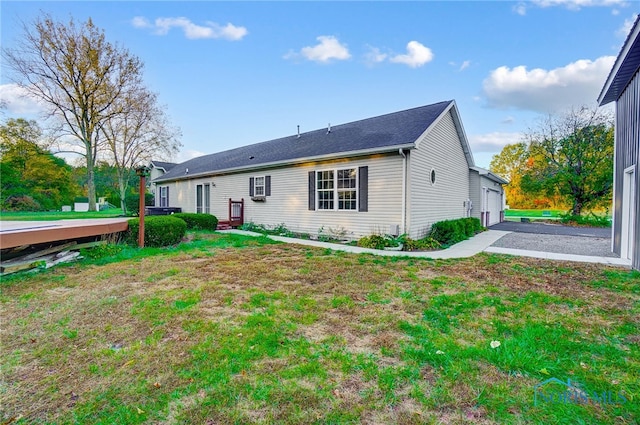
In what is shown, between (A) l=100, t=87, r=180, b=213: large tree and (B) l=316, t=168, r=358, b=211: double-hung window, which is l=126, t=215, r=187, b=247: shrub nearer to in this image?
(B) l=316, t=168, r=358, b=211: double-hung window

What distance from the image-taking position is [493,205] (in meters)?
17.4

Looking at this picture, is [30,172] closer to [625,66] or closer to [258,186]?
[258,186]

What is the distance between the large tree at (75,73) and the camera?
54.7ft

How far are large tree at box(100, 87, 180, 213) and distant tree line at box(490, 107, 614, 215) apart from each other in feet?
93.6

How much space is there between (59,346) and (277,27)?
38.6 feet

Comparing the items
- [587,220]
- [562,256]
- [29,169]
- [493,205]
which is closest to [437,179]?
[562,256]

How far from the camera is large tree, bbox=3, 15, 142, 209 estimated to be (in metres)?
16.7

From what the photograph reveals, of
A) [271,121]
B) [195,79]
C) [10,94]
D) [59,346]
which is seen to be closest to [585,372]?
[59,346]

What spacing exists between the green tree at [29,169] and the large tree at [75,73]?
382 cm

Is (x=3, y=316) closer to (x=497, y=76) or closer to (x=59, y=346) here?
(x=59, y=346)

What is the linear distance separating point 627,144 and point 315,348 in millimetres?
8415

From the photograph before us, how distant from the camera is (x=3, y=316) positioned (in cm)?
338

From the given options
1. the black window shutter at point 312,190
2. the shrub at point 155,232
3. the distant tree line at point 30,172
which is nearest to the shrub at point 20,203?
the distant tree line at point 30,172

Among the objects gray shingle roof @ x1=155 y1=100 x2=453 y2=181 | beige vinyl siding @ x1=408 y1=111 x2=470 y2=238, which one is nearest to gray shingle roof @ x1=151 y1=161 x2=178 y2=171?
gray shingle roof @ x1=155 y1=100 x2=453 y2=181
